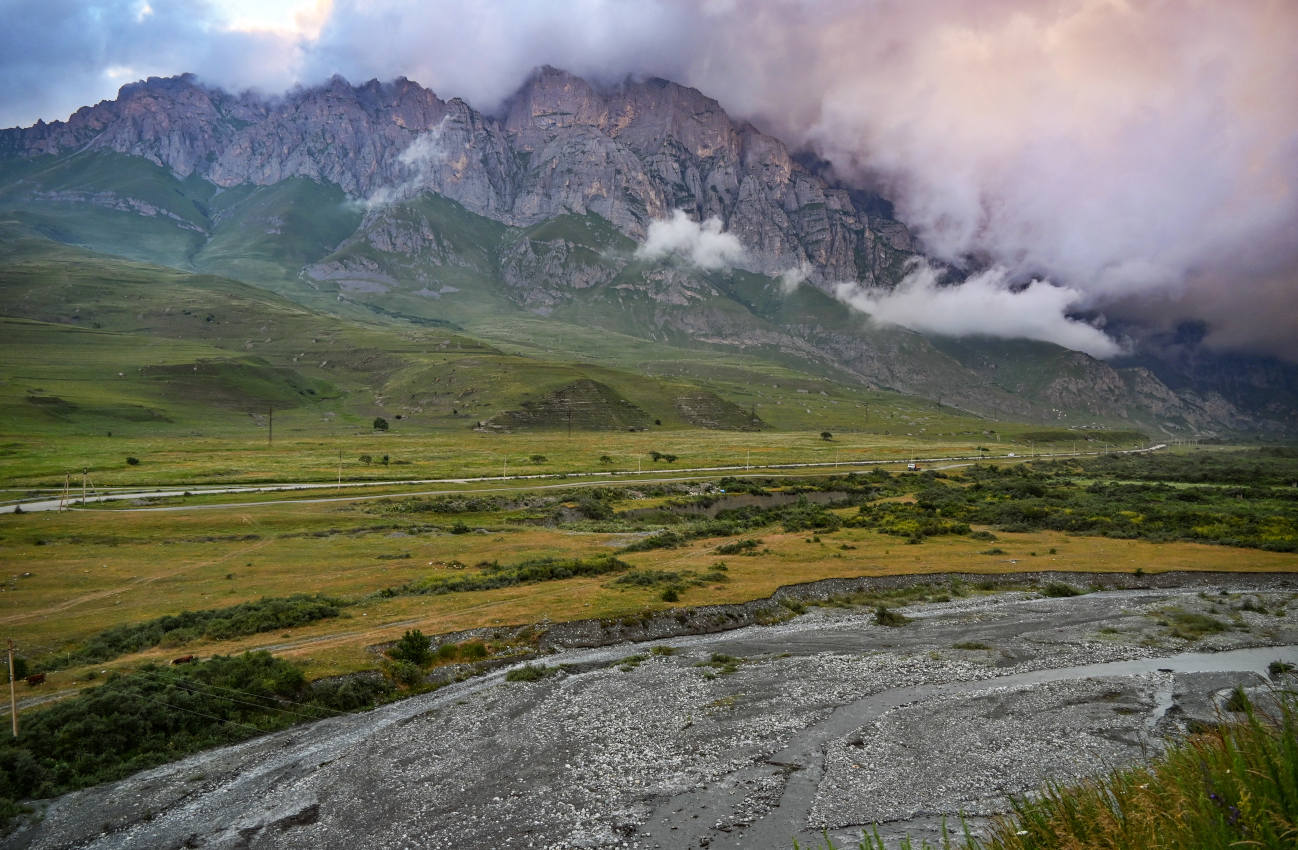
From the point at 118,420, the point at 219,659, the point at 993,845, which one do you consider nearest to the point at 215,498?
the point at 219,659

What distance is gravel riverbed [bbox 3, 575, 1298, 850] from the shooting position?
2214 centimetres

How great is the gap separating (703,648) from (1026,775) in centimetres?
2022

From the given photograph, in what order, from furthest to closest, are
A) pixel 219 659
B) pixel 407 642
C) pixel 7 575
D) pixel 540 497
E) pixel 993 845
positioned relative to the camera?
1. pixel 540 497
2. pixel 7 575
3. pixel 407 642
4. pixel 219 659
5. pixel 993 845

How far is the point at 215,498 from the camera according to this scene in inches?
3551

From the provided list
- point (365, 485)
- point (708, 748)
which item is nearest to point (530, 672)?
point (708, 748)

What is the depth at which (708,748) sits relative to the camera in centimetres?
2719

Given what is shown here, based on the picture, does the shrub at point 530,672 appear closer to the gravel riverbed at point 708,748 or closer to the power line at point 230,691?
the gravel riverbed at point 708,748

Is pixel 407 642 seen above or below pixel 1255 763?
below

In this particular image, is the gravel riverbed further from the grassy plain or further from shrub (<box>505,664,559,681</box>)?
the grassy plain

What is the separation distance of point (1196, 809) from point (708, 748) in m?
24.1

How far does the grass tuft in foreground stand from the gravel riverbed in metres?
11.9

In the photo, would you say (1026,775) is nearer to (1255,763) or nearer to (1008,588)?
(1255,763)

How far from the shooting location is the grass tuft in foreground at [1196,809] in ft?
15.2

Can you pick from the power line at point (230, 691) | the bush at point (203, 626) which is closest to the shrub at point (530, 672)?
the power line at point (230, 691)
